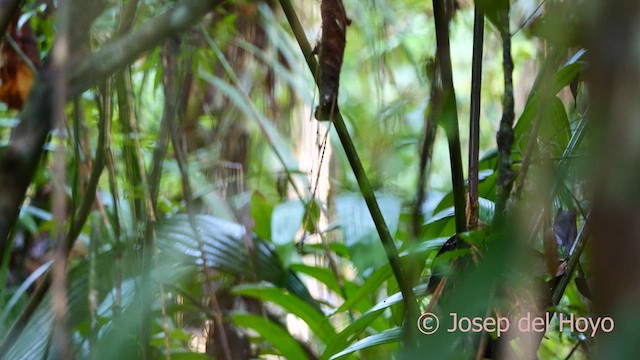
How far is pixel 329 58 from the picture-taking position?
1.64 ft

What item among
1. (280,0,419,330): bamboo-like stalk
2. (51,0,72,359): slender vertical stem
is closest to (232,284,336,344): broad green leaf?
(280,0,419,330): bamboo-like stalk

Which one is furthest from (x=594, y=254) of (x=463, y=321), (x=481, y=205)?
(x=481, y=205)

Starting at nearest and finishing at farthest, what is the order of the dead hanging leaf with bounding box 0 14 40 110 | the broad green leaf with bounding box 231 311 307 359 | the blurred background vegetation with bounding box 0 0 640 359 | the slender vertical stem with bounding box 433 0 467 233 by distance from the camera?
the blurred background vegetation with bounding box 0 0 640 359 < the slender vertical stem with bounding box 433 0 467 233 < the broad green leaf with bounding box 231 311 307 359 < the dead hanging leaf with bounding box 0 14 40 110

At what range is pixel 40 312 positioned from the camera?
0.81 meters

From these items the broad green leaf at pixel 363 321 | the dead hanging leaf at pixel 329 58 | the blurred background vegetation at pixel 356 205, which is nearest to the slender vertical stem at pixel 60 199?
the blurred background vegetation at pixel 356 205

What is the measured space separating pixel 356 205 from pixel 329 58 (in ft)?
1.50

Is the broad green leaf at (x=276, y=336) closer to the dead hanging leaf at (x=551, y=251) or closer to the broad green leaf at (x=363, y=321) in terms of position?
the broad green leaf at (x=363, y=321)

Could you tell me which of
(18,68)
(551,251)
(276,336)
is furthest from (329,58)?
(18,68)

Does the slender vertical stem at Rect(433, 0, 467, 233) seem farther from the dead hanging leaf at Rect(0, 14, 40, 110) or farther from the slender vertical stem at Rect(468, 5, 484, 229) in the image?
the dead hanging leaf at Rect(0, 14, 40, 110)

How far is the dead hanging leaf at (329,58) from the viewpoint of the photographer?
0.50 metres

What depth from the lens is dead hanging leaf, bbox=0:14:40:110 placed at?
94 centimetres

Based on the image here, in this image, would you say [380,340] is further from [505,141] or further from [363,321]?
[505,141]

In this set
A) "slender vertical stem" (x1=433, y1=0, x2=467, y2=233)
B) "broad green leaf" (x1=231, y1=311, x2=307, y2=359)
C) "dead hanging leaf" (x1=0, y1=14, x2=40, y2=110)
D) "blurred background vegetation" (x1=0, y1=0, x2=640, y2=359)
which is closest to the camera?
"blurred background vegetation" (x1=0, y1=0, x2=640, y2=359)

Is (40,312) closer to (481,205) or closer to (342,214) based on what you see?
(342,214)
